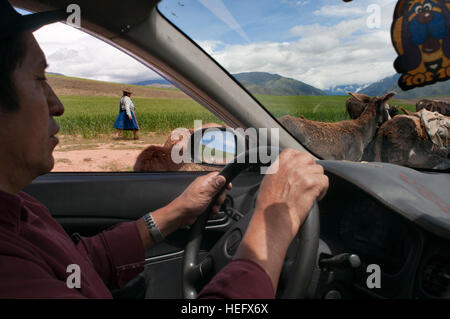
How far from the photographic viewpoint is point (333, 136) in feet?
7.78

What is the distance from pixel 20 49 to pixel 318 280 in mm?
1283

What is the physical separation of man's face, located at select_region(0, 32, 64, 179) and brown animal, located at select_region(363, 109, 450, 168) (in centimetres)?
176

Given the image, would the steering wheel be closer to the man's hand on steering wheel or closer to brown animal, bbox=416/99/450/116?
the man's hand on steering wheel

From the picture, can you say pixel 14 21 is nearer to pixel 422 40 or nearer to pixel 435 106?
pixel 422 40

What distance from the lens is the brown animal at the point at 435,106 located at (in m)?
1.89

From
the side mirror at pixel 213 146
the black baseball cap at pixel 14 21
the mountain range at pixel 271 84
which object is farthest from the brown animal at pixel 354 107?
the black baseball cap at pixel 14 21

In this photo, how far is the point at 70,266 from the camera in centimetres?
115

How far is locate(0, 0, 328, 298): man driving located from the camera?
3.02 ft

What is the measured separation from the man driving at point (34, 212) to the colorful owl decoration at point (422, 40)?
912 mm

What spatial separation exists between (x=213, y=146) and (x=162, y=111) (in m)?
0.44

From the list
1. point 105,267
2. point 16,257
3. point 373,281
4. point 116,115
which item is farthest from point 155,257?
point 16,257

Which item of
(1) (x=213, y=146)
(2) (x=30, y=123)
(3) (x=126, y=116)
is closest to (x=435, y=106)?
(1) (x=213, y=146)

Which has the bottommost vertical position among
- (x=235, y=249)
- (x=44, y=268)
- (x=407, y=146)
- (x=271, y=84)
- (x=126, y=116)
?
(x=235, y=249)
